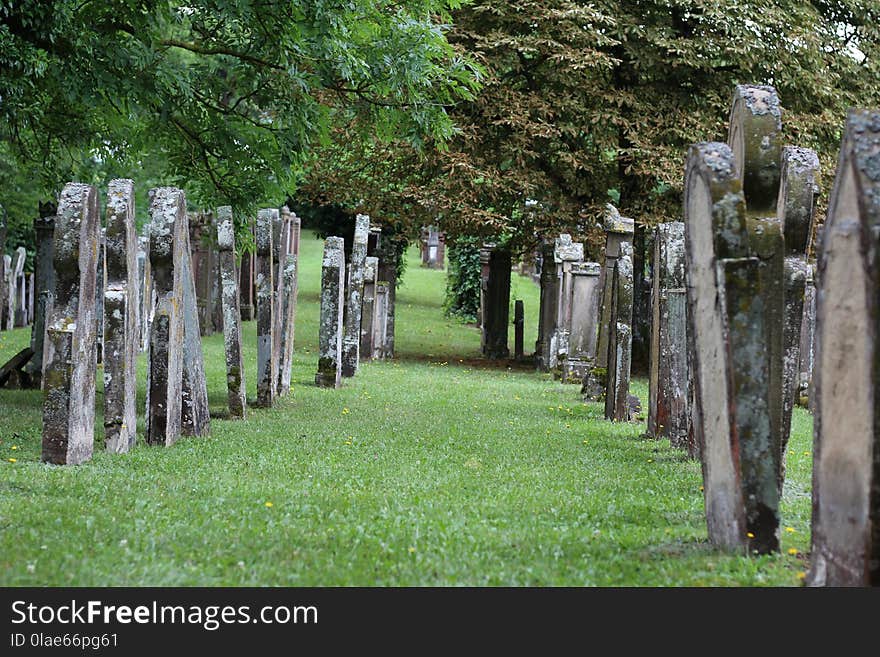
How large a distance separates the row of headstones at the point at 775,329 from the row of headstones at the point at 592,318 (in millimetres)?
5666

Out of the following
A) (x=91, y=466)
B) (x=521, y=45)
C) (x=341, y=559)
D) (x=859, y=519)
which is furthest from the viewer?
(x=521, y=45)

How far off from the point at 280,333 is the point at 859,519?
1203 centimetres

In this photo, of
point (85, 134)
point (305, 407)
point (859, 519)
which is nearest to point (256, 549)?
point (859, 519)

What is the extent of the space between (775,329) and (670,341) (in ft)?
15.2

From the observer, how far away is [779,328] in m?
7.47

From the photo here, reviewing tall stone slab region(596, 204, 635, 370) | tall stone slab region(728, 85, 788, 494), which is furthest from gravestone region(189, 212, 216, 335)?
tall stone slab region(728, 85, 788, 494)

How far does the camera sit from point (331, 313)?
19234 millimetres

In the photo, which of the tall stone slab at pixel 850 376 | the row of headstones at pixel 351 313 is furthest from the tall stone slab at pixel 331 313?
the tall stone slab at pixel 850 376

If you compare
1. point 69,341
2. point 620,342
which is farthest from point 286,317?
point 69,341

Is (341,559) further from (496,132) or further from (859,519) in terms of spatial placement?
(496,132)

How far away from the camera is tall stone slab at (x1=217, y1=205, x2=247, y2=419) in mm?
14070

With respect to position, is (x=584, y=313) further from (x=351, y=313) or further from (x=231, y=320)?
(x=231, y=320)
